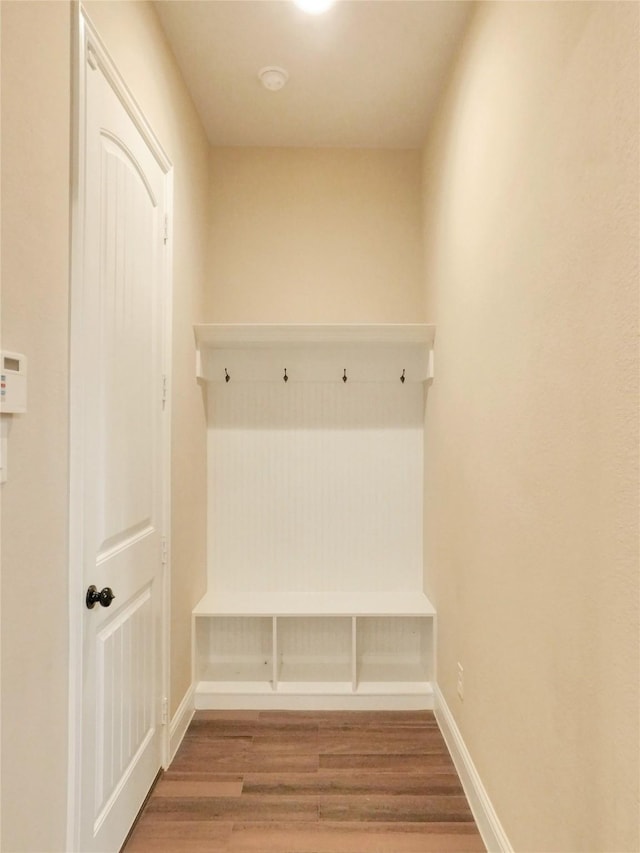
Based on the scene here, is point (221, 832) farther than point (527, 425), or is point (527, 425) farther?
point (221, 832)

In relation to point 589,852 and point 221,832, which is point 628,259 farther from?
point 221,832

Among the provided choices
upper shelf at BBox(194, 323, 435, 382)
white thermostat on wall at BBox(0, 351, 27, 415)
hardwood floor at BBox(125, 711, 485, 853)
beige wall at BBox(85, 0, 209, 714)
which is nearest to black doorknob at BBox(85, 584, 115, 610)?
white thermostat on wall at BBox(0, 351, 27, 415)

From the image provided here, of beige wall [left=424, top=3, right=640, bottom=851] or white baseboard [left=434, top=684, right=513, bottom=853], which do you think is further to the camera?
white baseboard [left=434, top=684, right=513, bottom=853]

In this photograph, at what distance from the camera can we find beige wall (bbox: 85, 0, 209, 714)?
68.1 inches

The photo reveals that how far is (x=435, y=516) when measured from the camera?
239 centimetres

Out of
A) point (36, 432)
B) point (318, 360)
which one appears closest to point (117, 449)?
point (36, 432)

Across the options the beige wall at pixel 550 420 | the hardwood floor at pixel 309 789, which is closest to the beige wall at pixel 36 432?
the hardwood floor at pixel 309 789

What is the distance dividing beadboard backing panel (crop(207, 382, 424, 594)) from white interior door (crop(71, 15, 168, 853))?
768mm

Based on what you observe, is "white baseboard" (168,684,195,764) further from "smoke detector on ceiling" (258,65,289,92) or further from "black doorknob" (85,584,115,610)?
"smoke detector on ceiling" (258,65,289,92)

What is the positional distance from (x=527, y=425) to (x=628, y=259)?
539mm

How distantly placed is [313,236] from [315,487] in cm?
145

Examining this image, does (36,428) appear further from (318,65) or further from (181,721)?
(318,65)

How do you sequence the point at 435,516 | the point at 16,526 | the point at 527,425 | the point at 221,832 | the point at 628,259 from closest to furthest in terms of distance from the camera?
the point at 628,259 < the point at 16,526 < the point at 527,425 < the point at 221,832 < the point at 435,516

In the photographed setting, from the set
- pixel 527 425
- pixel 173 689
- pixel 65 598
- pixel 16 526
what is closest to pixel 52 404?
pixel 16 526
